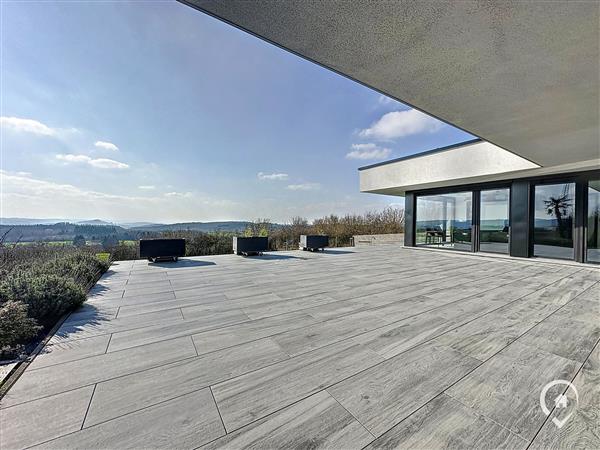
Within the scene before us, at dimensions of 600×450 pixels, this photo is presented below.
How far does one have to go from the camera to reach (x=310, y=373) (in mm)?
1842

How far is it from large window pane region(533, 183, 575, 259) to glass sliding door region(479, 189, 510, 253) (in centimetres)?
78

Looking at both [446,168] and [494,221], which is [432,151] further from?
[494,221]

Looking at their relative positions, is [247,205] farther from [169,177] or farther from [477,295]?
[477,295]

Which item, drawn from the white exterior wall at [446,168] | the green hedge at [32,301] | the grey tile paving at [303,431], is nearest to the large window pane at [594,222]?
the white exterior wall at [446,168]

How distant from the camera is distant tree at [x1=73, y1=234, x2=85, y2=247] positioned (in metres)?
7.83

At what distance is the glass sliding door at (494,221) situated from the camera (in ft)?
27.4

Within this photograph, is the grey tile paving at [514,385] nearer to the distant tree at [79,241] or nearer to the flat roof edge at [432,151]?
the flat roof edge at [432,151]

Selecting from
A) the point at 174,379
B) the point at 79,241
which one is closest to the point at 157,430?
the point at 174,379

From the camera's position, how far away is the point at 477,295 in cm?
395

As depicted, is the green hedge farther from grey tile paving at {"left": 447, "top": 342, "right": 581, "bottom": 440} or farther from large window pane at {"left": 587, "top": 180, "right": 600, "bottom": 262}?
large window pane at {"left": 587, "top": 180, "right": 600, "bottom": 262}

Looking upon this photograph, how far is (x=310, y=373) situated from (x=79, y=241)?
967 centimetres

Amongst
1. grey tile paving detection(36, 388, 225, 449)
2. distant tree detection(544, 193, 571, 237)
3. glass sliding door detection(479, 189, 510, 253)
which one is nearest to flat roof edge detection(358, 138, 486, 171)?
glass sliding door detection(479, 189, 510, 253)

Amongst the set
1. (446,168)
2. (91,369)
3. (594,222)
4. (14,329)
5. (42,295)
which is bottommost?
(91,369)

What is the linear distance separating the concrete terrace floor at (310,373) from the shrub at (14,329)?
9.2 inches
